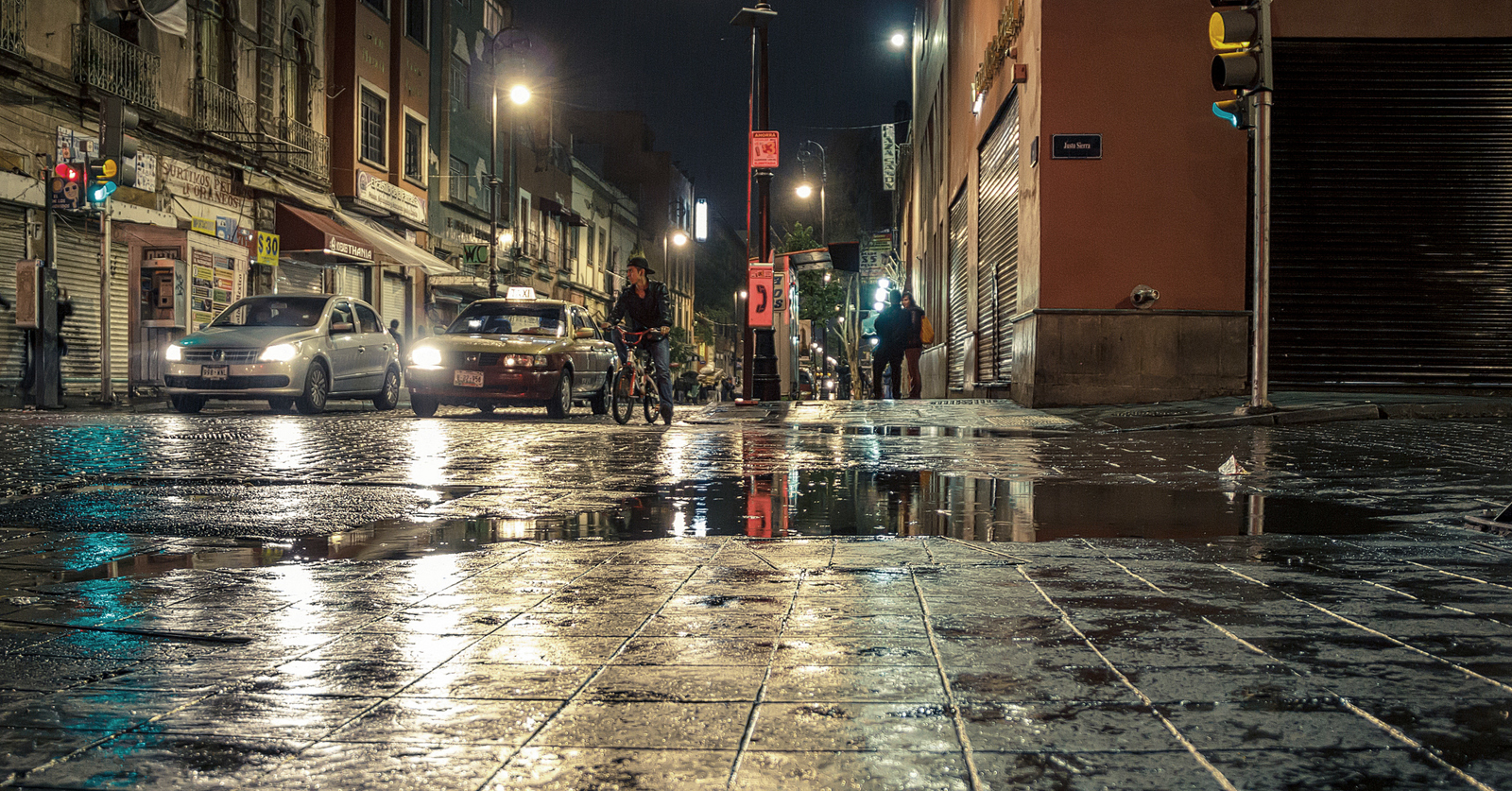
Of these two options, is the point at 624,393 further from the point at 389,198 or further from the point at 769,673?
the point at 389,198

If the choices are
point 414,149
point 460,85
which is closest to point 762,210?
point 414,149

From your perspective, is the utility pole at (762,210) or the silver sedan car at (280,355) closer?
the silver sedan car at (280,355)

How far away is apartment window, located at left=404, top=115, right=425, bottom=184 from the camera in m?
32.7

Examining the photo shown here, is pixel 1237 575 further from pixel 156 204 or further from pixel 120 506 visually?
pixel 156 204

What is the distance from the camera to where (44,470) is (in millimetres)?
7273

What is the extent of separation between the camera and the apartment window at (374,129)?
30047 mm

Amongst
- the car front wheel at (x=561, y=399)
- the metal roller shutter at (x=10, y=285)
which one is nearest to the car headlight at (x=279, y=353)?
the car front wheel at (x=561, y=399)

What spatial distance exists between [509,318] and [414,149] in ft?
62.7

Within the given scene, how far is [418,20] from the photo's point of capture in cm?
3338

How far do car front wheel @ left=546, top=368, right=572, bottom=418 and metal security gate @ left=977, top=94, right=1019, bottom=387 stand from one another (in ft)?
20.6

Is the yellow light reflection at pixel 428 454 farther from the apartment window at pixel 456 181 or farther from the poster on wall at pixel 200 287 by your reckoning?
the apartment window at pixel 456 181

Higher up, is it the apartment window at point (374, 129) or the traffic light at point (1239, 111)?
the apartment window at point (374, 129)

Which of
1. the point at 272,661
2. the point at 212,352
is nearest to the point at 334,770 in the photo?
the point at 272,661

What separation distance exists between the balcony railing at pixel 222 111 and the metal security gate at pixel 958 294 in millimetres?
14374
